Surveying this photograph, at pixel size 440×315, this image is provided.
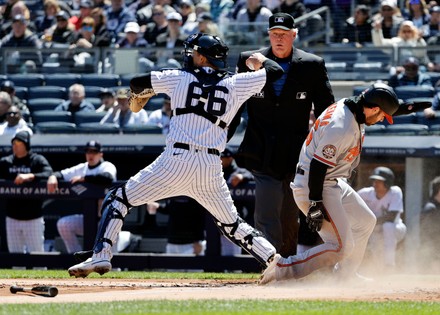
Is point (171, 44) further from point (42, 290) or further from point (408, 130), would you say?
point (42, 290)

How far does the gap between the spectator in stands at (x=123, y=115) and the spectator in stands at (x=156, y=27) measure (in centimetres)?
202

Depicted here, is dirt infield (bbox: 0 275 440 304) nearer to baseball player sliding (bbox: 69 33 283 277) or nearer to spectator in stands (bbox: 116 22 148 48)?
baseball player sliding (bbox: 69 33 283 277)

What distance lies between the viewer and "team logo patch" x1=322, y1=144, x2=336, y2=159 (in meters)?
6.91

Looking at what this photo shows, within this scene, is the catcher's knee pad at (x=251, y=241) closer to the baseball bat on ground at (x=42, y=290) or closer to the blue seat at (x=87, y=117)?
the baseball bat on ground at (x=42, y=290)

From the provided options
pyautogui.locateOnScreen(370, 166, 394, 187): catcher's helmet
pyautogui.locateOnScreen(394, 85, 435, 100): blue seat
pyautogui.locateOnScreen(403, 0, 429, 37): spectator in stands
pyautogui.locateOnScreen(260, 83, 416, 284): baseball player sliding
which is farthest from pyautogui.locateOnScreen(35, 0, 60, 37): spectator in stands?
pyautogui.locateOnScreen(260, 83, 416, 284): baseball player sliding

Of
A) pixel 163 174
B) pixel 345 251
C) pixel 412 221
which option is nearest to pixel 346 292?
pixel 345 251

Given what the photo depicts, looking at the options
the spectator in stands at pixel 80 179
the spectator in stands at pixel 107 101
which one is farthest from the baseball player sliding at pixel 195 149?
the spectator in stands at pixel 107 101

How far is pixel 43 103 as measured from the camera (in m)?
14.6

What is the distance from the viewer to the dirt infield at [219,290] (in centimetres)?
651

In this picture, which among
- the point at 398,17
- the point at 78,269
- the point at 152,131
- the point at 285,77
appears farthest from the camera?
the point at 398,17

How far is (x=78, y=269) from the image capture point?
6859mm

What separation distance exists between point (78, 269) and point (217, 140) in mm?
1203

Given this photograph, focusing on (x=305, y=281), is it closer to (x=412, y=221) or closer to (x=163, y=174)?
(x=163, y=174)

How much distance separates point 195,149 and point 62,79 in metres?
8.35
